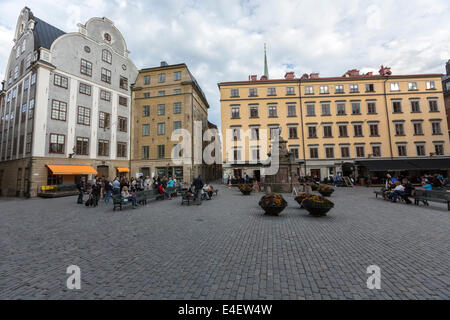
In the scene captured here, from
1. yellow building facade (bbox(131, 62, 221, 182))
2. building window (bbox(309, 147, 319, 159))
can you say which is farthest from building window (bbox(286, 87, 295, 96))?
yellow building facade (bbox(131, 62, 221, 182))

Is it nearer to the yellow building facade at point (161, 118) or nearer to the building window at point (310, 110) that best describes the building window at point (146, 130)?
the yellow building facade at point (161, 118)

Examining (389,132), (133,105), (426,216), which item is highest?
(133,105)

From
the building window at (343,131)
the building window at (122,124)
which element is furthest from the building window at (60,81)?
the building window at (343,131)

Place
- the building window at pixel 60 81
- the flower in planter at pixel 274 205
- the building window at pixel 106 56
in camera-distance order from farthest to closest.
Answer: the building window at pixel 106 56, the building window at pixel 60 81, the flower in planter at pixel 274 205

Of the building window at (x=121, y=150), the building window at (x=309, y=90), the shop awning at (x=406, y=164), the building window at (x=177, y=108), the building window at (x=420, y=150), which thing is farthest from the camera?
the building window at (x=309, y=90)

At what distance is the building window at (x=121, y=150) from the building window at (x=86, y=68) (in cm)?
995

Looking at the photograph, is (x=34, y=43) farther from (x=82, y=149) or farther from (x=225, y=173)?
(x=225, y=173)

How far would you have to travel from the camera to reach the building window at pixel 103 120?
2758 cm

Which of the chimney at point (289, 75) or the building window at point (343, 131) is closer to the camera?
the building window at point (343, 131)

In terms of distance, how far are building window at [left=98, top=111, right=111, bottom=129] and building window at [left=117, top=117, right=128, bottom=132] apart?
156 cm

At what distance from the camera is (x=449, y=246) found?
5219mm

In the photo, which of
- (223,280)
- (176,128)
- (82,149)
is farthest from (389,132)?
(82,149)

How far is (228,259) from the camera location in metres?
4.62
